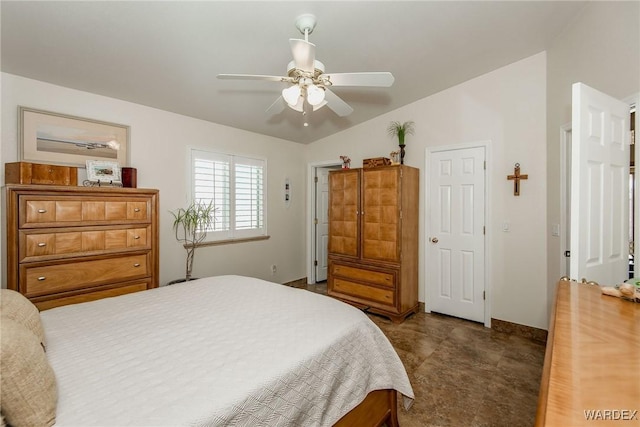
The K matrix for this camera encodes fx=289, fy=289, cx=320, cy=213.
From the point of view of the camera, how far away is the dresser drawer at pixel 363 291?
349 cm

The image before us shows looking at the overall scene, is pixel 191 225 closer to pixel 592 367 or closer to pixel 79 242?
pixel 79 242

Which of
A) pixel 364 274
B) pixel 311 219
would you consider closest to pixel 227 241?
pixel 311 219

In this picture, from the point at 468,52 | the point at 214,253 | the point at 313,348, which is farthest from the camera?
the point at 214,253

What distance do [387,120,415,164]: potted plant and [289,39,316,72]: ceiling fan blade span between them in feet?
7.20

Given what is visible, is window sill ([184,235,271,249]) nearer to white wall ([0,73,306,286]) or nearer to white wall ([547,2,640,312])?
white wall ([0,73,306,286])

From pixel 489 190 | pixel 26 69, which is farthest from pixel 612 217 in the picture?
pixel 26 69

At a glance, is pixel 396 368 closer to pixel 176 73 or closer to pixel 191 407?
pixel 191 407

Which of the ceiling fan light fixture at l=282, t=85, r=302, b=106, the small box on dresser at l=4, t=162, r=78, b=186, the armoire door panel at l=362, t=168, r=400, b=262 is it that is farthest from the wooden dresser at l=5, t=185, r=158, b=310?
the armoire door panel at l=362, t=168, r=400, b=262

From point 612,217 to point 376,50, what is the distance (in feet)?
6.95

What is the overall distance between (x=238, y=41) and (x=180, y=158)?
1732 mm

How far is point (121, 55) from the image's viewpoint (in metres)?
2.31

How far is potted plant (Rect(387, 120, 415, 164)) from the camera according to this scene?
3727 millimetres

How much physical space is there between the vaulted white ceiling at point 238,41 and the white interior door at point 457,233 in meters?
1.05

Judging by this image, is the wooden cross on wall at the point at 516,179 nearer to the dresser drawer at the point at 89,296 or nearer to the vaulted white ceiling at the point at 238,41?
the vaulted white ceiling at the point at 238,41
